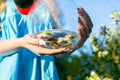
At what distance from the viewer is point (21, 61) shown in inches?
91.0

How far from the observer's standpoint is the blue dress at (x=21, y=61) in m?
2.29

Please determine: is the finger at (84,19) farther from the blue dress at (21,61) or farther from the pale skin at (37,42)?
the blue dress at (21,61)

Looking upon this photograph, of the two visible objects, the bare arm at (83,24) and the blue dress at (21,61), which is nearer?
the bare arm at (83,24)

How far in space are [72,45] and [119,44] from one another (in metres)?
2.01

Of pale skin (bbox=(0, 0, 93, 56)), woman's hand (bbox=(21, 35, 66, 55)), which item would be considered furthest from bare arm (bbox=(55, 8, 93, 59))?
woman's hand (bbox=(21, 35, 66, 55))

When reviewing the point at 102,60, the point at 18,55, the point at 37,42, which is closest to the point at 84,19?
the point at 37,42

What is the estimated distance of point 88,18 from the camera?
220 cm

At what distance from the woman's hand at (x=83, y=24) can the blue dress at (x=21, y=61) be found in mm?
197

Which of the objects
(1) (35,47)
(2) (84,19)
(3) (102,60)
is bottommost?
(3) (102,60)

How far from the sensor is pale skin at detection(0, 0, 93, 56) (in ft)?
6.95

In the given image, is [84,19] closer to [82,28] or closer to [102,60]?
[82,28]

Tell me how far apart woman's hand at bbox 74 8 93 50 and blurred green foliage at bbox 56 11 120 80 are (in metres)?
1.50

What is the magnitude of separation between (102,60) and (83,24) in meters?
1.94

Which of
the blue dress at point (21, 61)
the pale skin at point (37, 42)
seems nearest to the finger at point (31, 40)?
the pale skin at point (37, 42)
